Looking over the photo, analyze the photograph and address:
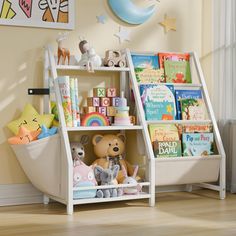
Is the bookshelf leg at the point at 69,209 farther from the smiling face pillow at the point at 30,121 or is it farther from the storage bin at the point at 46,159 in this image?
the smiling face pillow at the point at 30,121

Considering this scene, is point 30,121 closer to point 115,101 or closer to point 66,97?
point 66,97

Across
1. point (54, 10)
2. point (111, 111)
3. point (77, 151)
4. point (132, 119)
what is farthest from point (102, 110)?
point (54, 10)

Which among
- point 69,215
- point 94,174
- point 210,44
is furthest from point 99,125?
point 210,44

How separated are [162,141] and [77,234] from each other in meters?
1.07

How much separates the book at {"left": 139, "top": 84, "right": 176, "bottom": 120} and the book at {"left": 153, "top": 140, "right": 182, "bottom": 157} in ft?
0.60

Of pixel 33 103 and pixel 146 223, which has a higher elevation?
pixel 33 103

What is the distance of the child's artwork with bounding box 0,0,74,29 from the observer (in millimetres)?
3199

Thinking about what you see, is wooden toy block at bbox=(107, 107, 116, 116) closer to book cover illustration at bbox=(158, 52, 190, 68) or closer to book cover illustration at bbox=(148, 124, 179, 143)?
book cover illustration at bbox=(148, 124, 179, 143)

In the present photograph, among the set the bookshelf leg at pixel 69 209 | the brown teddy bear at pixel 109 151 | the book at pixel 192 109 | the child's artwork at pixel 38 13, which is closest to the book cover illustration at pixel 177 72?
the book at pixel 192 109

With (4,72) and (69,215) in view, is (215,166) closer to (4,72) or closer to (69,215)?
(69,215)

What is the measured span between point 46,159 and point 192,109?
3.63ft

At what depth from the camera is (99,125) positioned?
10.5 feet

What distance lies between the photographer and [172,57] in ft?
11.8

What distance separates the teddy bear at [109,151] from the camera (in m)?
3.29
